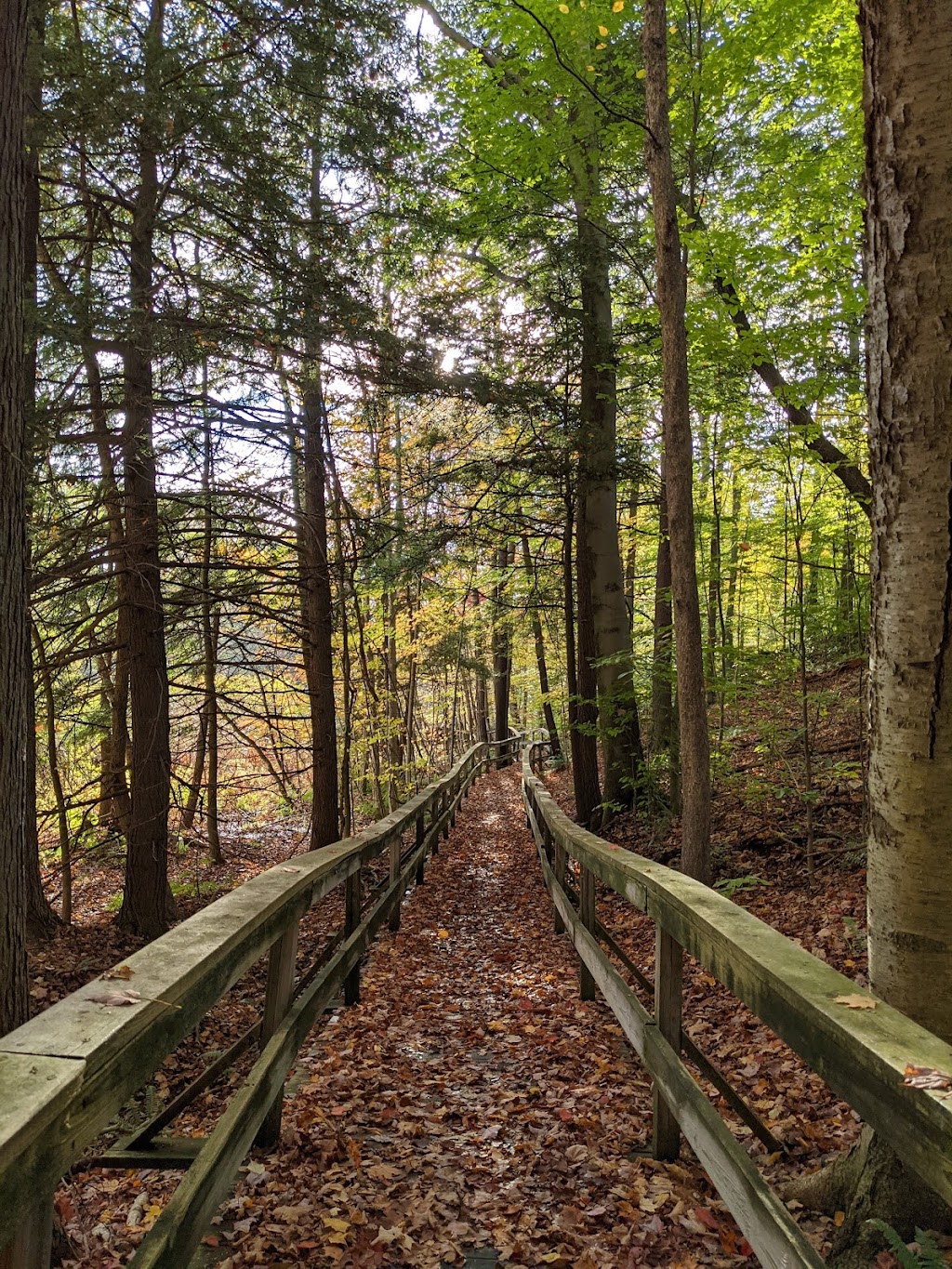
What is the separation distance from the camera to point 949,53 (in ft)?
7.24

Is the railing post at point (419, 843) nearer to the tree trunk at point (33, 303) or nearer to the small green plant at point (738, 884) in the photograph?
the small green plant at point (738, 884)

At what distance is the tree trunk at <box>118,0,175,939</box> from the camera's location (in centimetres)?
687

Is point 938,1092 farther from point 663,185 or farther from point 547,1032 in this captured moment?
point 663,185

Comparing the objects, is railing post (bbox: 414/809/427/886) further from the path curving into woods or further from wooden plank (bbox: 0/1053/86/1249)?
wooden plank (bbox: 0/1053/86/1249)

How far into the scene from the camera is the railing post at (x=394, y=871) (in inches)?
270

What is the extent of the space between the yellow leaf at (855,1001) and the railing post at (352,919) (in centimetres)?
340

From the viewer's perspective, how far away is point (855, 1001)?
71.1 inches

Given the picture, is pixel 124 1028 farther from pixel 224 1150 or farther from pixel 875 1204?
pixel 875 1204

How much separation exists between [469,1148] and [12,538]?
3.18 meters

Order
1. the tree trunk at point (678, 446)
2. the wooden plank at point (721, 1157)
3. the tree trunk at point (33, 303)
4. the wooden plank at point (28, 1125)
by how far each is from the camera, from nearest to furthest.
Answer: the wooden plank at point (28, 1125), the wooden plank at point (721, 1157), the tree trunk at point (33, 303), the tree trunk at point (678, 446)

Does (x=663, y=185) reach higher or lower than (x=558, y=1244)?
higher

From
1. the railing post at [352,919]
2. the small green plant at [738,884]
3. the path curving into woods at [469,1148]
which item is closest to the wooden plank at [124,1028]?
the path curving into woods at [469,1148]

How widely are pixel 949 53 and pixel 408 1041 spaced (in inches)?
201

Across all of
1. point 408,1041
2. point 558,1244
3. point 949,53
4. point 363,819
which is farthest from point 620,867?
point 363,819
